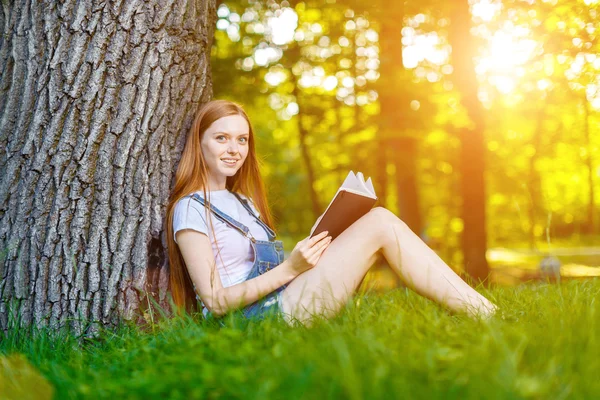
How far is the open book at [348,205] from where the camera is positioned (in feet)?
8.96

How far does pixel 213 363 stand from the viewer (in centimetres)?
184

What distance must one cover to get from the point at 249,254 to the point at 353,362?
1623 mm

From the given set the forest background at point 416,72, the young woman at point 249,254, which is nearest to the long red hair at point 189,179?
the young woman at point 249,254

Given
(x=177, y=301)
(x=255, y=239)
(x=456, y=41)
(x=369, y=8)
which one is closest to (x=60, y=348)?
(x=177, y=301)

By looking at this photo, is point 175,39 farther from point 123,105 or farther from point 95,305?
point 95,305

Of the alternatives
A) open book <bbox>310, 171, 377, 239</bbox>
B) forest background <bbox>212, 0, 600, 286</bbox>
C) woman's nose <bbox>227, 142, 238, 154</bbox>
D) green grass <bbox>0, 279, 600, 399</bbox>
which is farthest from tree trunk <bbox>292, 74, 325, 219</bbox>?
green grass <bbox>0, 279, 600, 399</bbox>

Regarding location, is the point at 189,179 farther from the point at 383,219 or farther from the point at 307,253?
the point at 383,219

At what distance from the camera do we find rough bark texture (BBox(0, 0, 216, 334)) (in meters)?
2.86

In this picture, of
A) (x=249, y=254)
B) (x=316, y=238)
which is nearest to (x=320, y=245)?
(x=316, y=238)

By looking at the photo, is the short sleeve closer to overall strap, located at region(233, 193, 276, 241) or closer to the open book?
overall strap, located at region(233, 193, 276, 241)

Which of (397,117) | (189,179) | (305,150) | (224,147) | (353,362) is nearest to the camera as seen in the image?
(353,362)

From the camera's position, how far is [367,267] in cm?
296

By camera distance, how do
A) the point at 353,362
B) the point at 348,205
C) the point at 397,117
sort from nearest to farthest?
the point at 353,362, the point at 348,205, the point at 397,117

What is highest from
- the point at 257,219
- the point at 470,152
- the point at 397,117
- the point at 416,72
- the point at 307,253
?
the point at 416,72
